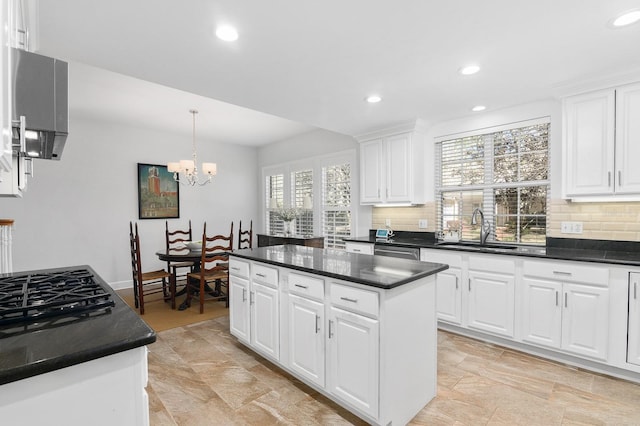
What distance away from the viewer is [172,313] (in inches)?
165

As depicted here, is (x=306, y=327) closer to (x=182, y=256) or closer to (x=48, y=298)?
(x=48, y=298)

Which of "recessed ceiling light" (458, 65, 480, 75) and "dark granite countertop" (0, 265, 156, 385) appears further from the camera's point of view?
"recessed ceiling light" (458, 65, 480, 75)

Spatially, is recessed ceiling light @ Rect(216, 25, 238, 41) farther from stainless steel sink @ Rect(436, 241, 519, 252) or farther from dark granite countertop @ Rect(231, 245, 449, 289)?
stainless steel sink @ Rect(436, 241, 519, 252)

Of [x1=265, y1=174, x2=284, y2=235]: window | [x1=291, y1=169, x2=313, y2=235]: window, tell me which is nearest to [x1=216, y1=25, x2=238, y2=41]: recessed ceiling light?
[x1=291, y1=169, x2=313, y2=235]: window

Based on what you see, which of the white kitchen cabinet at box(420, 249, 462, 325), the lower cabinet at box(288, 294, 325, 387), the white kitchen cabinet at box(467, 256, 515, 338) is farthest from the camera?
the white kitchen cabinet at box(420, 249, 462, 325)

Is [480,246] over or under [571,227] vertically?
under

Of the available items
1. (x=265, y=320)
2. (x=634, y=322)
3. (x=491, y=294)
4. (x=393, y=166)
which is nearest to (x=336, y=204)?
(x=393, y=166)

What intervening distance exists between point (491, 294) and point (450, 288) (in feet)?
1.33

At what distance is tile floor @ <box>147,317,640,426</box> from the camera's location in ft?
6.82

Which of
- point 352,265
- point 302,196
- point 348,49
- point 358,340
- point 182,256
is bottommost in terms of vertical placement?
point 358,340

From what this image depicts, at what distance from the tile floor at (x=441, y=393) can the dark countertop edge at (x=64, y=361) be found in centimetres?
137

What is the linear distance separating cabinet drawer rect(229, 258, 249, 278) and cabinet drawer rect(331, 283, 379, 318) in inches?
44.2

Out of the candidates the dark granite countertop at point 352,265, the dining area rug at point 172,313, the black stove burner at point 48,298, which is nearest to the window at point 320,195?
the dining area rug at point 172,313

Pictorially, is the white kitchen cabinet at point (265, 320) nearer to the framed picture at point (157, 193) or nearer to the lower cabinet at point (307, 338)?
the lower cabinet at point (307, 338)
